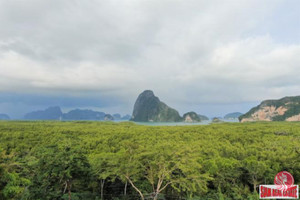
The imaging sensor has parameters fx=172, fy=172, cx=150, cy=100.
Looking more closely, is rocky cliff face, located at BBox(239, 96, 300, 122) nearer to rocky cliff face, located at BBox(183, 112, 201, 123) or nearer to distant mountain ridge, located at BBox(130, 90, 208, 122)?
rocky cliff face, located at BBox(183, 112, 201, 123)

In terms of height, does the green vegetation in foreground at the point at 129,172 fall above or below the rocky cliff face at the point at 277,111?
below

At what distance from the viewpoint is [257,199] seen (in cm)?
1144

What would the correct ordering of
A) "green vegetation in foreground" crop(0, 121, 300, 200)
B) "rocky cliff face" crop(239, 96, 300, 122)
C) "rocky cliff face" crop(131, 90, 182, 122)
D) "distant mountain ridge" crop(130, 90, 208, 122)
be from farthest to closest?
"rocky cliff face" crop(131, 90, 182, 122)
"distant mountain ridge" crop(130, 90, 208, 122)
"rocky cliff face" crop(239, 96, 300, 122)
"green vegetation in foreground" crop(0, 121, 300, 200)

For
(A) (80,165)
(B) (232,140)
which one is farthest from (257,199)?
(B) (232,140)

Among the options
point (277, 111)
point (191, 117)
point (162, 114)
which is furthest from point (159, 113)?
point (277, 111)

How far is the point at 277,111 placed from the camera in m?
125

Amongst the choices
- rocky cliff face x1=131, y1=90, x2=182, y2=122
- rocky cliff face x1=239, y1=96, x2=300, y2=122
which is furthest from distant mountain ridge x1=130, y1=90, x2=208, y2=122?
rocky cliff face x1=239, y1=96, x2=300, y2=122

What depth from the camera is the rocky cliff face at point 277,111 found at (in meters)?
114

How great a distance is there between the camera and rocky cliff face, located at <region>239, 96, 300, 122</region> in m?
114

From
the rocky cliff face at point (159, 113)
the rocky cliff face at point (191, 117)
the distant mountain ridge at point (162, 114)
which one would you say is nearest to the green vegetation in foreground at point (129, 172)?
the rocky cliff face at point (191, 117)

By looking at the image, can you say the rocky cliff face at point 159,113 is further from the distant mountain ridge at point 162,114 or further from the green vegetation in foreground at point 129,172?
the green vegetation in foreground at point 129,172

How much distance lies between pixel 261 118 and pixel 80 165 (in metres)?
149

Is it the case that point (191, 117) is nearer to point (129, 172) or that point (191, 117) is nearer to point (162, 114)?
point (162, 114)

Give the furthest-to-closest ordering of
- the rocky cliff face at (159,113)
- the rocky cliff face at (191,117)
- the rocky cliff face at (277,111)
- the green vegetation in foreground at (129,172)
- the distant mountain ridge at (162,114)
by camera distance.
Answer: the rocky cliff face at (159,113) < the distant mountain ridge at (162,114) < the rocky cliff face at (191,117) < the rocky cliff face at (277,111) < the green vegetation in foreground at (129,172)
